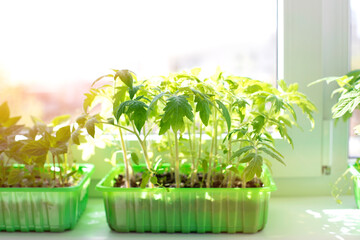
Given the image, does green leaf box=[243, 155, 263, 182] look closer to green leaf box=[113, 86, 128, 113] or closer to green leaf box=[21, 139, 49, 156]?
green leaf box=[113, 86, 128, 113]

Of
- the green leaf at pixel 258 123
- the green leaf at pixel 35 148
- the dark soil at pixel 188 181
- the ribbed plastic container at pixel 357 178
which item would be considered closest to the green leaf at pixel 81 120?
the green leaf at pixel 35 148

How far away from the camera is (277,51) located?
4.52ft

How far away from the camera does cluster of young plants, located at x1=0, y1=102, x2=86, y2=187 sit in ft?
3.44

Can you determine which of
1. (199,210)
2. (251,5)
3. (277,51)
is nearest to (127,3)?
(251,5)

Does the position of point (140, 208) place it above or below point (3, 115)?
below

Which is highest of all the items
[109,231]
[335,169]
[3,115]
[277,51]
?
[277,51]

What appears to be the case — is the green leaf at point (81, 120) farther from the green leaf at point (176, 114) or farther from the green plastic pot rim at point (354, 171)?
the green plastic pot rim at point (354, 171)

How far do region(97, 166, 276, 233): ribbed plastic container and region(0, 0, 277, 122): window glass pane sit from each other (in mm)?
477

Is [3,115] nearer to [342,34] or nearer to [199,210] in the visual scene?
[199,210]

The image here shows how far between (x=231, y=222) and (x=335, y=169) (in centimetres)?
48

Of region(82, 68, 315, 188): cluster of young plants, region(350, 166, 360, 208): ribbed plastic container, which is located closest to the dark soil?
region(82, 68, 315, 188): cluster of young plants

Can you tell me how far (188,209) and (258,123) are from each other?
26 cm

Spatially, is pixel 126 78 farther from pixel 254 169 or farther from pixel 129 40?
pixel 129 40

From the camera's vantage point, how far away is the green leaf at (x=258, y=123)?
3.22ft
